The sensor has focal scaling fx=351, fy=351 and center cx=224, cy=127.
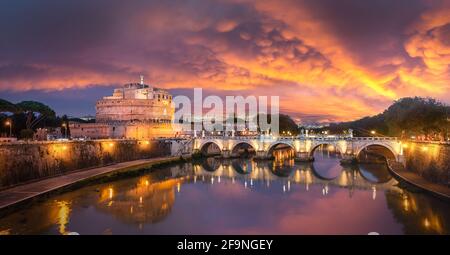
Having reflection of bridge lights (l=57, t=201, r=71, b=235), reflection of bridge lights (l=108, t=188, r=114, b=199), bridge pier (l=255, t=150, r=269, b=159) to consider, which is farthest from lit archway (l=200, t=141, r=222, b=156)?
reflection of bridge lights (l=57, t=201, r=71, b=235)

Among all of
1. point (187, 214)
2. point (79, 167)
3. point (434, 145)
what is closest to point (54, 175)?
point (79, 167)

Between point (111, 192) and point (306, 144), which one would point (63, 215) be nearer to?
point (111, 192)

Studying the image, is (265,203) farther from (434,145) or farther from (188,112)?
(188,112)

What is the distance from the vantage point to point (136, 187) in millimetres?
22875

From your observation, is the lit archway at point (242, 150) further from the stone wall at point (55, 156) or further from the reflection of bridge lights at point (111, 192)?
the reflection of bridge lights at point (111, 192)

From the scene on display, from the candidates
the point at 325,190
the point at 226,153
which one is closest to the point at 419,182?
the point at 325,190

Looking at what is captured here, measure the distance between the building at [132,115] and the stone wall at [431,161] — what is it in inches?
1326

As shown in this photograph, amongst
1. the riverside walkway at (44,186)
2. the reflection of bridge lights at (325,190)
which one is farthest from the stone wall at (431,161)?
the riverside walkway at (44,186)

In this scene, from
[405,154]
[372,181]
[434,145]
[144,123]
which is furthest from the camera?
[144,123]

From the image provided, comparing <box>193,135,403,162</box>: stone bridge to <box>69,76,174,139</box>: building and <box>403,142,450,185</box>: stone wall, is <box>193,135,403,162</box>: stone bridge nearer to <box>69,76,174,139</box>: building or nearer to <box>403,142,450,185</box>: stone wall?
<box>403,142,450,185</box>: stone wall

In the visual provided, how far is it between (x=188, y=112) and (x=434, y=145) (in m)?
52.4

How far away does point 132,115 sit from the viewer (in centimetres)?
5312

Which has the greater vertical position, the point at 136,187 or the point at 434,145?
the point at 434,145

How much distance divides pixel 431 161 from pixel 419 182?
6.01 feet
